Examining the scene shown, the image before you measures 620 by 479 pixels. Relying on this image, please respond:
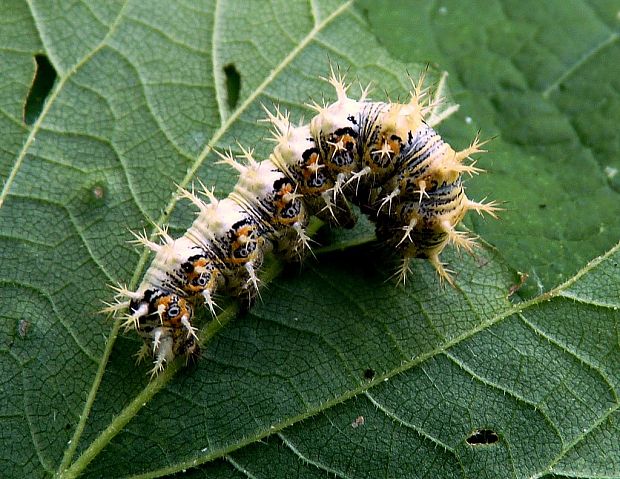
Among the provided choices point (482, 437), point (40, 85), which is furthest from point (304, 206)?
point (40, 85)

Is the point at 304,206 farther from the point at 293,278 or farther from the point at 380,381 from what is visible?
the point at 380,381

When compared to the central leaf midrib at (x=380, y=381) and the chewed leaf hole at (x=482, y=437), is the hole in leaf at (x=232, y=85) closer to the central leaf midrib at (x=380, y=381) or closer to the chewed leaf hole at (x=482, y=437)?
the central leaf midrib at (x=380, y=381)

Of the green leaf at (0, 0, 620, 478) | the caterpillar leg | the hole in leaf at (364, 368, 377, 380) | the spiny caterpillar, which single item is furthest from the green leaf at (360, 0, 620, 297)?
the hole in leaf at (364, 368, 377, 380)

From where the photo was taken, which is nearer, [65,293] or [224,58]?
[65,293]

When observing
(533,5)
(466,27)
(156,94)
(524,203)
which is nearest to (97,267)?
(156,94)

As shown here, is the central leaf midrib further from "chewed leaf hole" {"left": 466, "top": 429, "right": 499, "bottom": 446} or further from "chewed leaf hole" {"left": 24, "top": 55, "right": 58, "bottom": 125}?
"chewed leaf hole" {"left": 24, "top": 55, "right": 58, "bottom": 125}

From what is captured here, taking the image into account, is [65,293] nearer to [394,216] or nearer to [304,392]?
[304,392]
